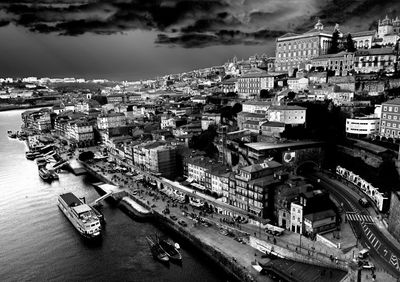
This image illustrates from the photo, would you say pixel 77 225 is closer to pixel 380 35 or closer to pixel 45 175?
pixel 45 175

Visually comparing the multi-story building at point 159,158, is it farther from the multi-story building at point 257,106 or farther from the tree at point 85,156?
the multi-story building at point 257,106

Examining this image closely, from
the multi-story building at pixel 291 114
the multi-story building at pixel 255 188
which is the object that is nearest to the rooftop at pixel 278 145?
the multi-story building at pixel 255 188

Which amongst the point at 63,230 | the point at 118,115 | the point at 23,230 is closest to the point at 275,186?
the point at 63,230

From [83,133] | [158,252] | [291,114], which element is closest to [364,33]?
[291,114]

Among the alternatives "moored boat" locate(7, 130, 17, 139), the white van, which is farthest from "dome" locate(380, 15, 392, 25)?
"moored boat" locate(7, 130, 17, 139)

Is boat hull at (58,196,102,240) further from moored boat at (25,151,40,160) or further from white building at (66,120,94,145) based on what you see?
white building at (66,120,94,145)
